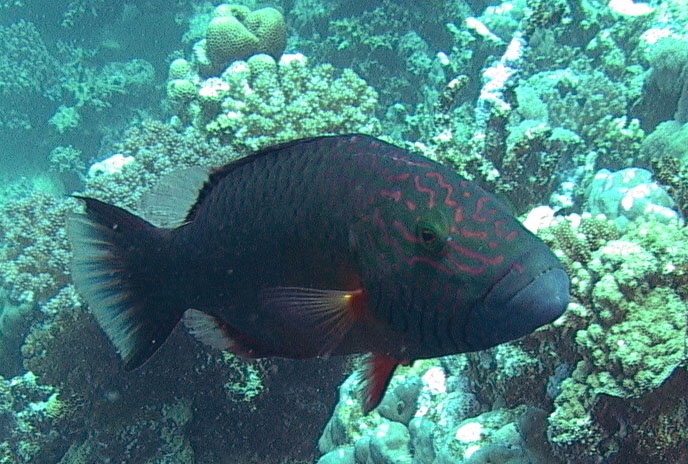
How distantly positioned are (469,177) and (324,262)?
3562 millimetres

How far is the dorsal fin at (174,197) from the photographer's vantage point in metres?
1.99

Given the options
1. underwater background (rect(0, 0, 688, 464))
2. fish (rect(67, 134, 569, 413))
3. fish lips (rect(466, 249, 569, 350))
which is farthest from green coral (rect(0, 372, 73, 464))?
fish lips (rect(466, 249, 569, 350))

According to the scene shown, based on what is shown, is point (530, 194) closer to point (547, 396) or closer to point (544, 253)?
point (547, 396)

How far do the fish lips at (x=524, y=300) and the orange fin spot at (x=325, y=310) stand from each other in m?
0.34

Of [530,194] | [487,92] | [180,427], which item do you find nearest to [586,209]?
[530,194]

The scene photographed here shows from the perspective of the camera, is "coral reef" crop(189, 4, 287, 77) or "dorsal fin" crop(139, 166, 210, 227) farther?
"coral reef" crop(189, 4, 287, 77)

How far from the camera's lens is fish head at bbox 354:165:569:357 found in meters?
1.41

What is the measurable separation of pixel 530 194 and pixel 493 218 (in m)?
3.91

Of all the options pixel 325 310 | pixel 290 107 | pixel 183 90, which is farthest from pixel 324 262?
pixel 183 90

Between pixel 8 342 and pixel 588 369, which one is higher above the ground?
pixel 8 342

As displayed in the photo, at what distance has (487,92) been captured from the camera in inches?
221

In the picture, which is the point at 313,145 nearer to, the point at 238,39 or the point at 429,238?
the point at 429,238

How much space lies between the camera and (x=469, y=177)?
16.5 ft

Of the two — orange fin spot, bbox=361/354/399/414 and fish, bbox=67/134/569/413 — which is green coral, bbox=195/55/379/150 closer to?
fish, bbox=67/134/569/413
